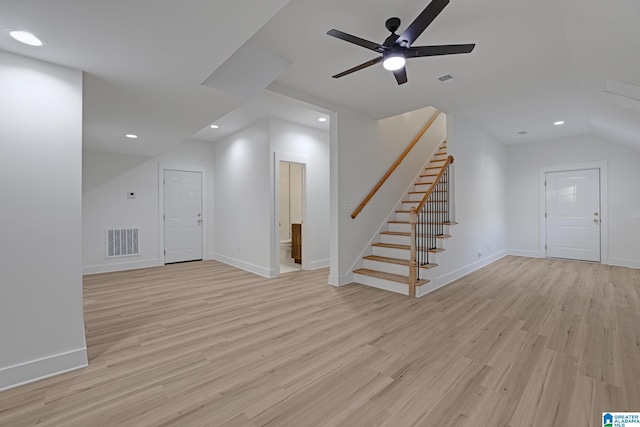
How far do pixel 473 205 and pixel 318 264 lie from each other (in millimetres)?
3162

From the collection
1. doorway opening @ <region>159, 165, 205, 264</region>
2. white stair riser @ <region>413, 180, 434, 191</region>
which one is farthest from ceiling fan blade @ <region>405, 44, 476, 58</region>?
doorway opening @ <region>159, 165, 205, 264</region>

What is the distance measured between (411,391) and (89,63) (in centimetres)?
328

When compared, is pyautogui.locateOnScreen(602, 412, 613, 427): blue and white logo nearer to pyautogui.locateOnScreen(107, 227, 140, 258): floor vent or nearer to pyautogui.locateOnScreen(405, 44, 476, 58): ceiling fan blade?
pyautogui.locateOnScreen(405, 44, 476, 58): ceiling fan blade

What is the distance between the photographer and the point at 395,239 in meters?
4.64

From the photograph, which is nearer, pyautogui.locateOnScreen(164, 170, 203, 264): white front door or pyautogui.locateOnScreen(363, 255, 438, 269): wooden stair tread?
pyautogui.locateOnScreen(363, 255, 438, 269): wooden stair tread

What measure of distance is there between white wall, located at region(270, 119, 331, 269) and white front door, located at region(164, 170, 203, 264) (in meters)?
2.65

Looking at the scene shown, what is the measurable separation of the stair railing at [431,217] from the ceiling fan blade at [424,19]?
2.26 meters

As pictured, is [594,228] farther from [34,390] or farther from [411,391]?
[34,390]

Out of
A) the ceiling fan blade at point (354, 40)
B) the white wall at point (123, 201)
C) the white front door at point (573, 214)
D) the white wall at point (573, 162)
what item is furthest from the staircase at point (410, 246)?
the white wall at point (123, 201)

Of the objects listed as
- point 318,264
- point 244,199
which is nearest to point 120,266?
Result: point 244,199

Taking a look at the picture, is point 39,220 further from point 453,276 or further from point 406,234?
point 453,276

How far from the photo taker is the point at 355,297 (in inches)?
145

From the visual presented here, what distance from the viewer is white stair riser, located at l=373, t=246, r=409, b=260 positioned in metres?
4.31

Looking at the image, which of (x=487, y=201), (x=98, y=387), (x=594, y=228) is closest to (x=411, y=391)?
(x=98, y=387)
